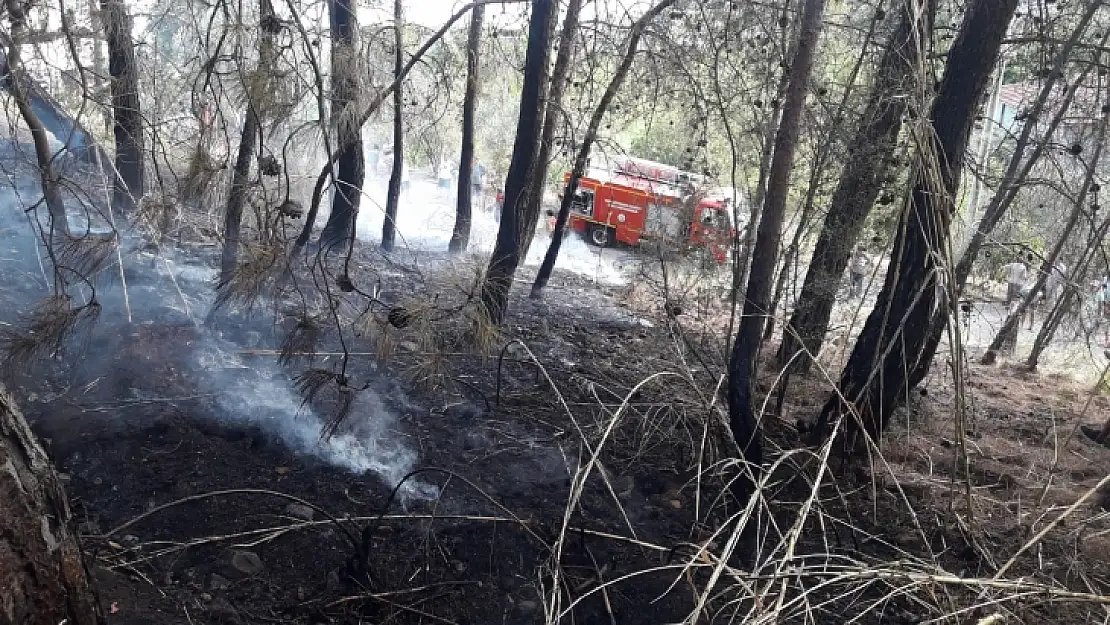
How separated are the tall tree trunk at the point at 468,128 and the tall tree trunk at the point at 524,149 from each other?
334cm

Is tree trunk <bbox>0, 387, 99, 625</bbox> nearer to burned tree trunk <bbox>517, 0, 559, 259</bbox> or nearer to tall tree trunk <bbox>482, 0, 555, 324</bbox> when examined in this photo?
tall tree trunk <bbox>482, 0, 555, 324</bbox>

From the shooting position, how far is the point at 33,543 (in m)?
1.82

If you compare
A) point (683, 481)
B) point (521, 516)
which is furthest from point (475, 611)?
point (683, 481)

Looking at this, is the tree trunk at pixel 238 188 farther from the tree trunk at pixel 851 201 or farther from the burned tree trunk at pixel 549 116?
the tree trunk at pixel 851 201

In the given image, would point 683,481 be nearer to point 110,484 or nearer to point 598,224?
point 110,484

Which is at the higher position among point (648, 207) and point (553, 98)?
point (553, 98)

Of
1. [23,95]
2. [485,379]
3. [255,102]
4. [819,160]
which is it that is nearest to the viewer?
[255,102]

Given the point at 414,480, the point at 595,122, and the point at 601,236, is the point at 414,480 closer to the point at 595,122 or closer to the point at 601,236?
the point at 595,122

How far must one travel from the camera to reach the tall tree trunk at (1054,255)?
554 cm

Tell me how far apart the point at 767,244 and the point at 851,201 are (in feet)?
8.72

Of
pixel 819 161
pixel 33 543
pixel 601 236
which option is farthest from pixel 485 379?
pixel 601 236

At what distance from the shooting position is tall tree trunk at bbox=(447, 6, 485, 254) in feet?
34.7

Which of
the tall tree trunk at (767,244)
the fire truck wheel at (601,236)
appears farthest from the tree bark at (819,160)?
the fire truck wheel at (601,236)

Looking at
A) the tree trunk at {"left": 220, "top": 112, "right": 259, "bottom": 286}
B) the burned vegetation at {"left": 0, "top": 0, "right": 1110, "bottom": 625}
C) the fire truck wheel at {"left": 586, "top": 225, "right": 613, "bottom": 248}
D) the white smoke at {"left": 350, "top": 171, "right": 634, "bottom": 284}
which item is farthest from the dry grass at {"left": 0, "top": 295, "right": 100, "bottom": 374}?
the fire truck wheel at {"left": 586, "top": 225, "right": 613, "bottom": 248}
